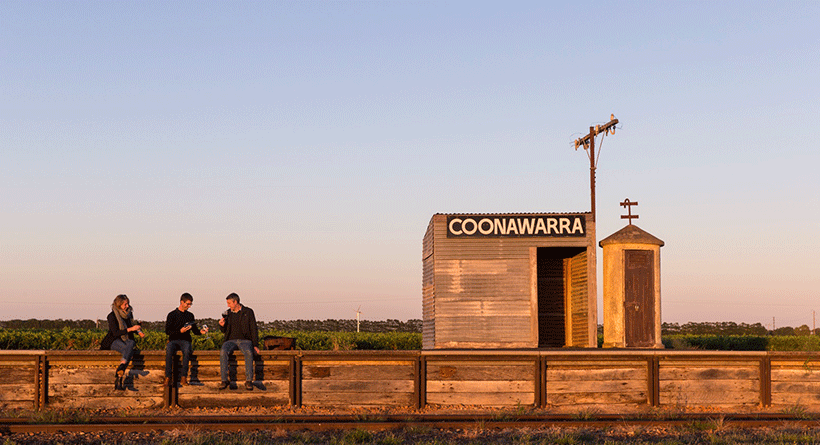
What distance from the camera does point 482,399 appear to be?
50.8 ft

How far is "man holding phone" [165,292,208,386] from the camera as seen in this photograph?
14.5 metres

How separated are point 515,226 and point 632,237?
3.31 m

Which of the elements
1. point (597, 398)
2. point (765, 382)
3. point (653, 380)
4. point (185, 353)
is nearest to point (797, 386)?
point (765, 382)

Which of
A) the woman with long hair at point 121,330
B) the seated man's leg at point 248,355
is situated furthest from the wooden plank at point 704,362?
the woman with long hair at point 121,330

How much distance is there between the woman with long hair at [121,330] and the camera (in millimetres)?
14383

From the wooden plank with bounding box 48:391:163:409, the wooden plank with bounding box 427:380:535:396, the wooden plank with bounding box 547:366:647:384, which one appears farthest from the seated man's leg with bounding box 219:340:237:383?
the wooden plank with bounding box 547:366:647:384

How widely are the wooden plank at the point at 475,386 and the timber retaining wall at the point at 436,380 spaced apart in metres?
0.02

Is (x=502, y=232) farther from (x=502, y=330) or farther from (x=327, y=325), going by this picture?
(x=327, y=325)

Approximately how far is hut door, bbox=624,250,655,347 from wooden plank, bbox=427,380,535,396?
8.29 metres

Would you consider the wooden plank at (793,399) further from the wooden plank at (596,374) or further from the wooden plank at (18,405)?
the wooden plank at (18,405)

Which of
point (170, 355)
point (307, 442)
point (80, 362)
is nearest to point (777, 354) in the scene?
point (307, 442)

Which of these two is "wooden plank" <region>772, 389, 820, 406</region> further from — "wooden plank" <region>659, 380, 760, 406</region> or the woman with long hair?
the woman with long hair

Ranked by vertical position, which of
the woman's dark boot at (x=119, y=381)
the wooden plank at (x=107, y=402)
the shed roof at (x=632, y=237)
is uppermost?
the shed roof at (x=632, y=237)

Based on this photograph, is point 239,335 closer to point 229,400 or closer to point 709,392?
point 229,400
